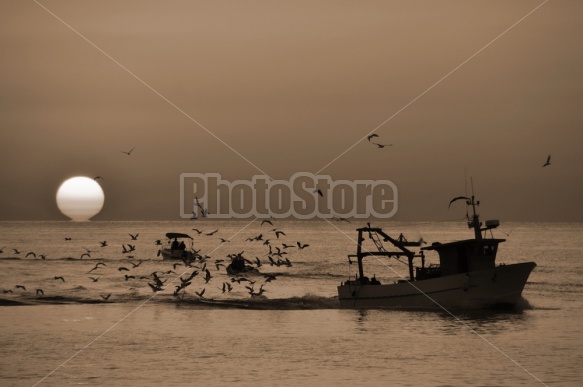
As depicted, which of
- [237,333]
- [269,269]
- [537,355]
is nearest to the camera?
[537,355]

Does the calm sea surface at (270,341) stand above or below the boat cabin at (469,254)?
below

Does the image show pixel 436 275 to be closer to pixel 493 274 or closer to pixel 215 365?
pixel 493 274

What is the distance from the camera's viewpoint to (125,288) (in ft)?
247

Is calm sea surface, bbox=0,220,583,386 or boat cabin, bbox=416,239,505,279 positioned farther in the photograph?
boat cabin, bbox=416,239,505,279

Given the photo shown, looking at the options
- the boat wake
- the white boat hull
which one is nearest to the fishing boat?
the white boat hull

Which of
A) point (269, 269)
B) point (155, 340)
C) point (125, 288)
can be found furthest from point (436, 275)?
point (269, 269)

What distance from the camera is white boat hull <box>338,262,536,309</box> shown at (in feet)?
160

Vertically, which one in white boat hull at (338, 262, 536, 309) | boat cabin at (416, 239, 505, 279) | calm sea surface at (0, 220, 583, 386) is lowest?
calm sea surface at (0, 220, 583, 386)

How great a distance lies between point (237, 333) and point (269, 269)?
63393mm

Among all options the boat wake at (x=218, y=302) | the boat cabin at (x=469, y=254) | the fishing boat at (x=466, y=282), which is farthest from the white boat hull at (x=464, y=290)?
the boat wake at (x=218, y=302)

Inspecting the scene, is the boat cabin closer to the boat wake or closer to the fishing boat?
the fishing boat

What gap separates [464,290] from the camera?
48.8m

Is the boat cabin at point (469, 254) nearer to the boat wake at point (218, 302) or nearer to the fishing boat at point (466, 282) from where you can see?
the fishing boat at point (466, 282)

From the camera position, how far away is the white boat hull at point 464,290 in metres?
48.9
